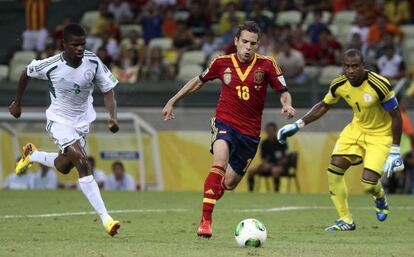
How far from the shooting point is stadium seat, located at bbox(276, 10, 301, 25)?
26.2 meters

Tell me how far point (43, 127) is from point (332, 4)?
769 centimetres

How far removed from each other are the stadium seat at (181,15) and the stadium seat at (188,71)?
3370 mm


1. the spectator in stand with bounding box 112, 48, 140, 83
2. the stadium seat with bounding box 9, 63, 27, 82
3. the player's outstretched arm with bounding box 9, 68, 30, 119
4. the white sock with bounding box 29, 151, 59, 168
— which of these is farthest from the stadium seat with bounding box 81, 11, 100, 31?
the player's outstretched arm with bounding box 9, 68, 30, 119

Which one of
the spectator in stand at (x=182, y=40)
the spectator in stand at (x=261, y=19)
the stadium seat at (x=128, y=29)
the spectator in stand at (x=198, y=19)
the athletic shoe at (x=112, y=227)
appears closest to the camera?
the athletic shoe at (x=112, y=227)

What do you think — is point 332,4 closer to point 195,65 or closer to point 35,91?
point 195,65

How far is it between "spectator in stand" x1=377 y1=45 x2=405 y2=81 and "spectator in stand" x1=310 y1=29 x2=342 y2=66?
46.7 inches

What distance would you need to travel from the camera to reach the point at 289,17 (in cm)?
2633

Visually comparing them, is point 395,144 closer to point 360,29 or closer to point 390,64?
point 390,64

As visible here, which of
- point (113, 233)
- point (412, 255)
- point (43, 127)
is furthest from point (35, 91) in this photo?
point (412, 255)

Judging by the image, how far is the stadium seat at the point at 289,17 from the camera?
→ 1033 inches

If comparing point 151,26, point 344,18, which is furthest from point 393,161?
point 151,26

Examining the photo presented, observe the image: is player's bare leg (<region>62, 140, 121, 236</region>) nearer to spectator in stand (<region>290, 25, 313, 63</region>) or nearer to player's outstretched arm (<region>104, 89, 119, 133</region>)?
player's outstretched arm (<region>104, 89, 119, 133</region>)

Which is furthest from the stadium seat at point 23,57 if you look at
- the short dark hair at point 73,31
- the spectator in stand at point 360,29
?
the short dark hair at point 73,31

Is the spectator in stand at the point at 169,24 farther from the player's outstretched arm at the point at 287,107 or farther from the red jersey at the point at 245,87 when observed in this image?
the player's outstretched arm at the point at 287,107
